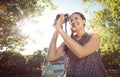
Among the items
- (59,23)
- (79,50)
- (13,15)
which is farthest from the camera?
(13,15)

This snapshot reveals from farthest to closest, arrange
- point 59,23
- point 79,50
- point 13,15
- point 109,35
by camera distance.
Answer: point 109,35 < point 13,15 < point 59,23 < point 79,50

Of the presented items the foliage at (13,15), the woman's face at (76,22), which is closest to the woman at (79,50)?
the woman's face at (76,22)

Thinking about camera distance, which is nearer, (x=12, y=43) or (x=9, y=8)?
(x=9, y=8)

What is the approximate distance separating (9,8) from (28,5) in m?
1.90

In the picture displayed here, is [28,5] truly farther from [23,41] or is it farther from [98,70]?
[98,70]

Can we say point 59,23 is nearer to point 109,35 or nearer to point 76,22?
point 76,22

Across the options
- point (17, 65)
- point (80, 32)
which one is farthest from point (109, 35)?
point (80, 32)

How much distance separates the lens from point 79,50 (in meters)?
2.62

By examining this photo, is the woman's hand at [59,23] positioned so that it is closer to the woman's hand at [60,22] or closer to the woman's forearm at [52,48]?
the woman's hand at [60,22]

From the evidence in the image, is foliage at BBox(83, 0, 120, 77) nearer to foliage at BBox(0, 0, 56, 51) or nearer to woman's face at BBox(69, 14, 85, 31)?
foliage at BBox(0, 0, 56, 51)

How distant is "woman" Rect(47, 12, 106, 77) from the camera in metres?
2.64

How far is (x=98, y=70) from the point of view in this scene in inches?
104

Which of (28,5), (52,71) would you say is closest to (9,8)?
(28,5)

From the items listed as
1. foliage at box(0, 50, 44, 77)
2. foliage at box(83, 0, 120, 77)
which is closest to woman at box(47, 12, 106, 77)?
foliage at box(0, 50, 44, 77)
